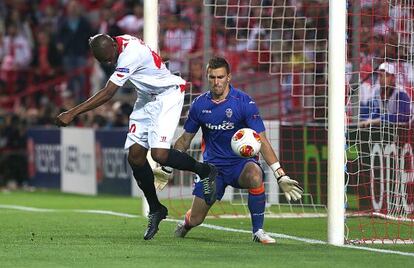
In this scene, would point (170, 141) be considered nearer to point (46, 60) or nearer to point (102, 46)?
point (102, 46)

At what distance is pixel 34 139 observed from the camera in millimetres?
23500

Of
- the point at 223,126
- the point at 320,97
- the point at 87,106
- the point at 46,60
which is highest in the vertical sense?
the point at 46,60

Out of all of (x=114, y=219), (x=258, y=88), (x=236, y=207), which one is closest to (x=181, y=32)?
(x=258, y=88)

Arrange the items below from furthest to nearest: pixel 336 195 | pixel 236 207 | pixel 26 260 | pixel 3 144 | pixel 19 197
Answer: pixel 3 144
pixel 19 197
pixel 236 207
pixel 336 195
pixel 26 260

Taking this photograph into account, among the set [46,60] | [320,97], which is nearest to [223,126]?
[320,97]

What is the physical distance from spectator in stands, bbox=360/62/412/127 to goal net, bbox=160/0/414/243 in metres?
0.01

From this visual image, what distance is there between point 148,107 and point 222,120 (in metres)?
0.76

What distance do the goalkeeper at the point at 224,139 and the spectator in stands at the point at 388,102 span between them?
2454mm

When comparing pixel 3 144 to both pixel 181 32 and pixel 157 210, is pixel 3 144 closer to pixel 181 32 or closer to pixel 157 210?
pixel 181 32

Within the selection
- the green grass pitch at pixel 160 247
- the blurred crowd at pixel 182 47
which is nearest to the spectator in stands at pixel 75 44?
the blurred crowd at pixel 182 47

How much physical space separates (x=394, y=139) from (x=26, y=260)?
5.88 metres

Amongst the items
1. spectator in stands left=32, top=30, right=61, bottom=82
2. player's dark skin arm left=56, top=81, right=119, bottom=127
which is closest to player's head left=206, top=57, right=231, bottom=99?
player's dark skin arm left=56, top=81, right=119, bottom=127

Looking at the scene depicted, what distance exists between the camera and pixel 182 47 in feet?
66.8

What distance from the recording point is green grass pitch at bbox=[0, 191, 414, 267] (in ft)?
29.2
